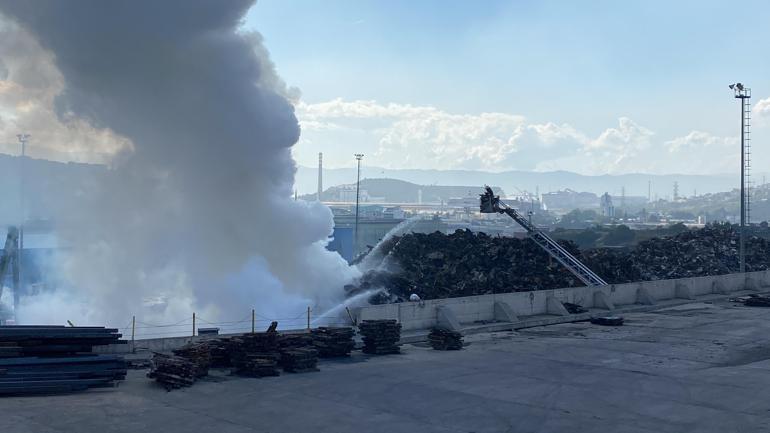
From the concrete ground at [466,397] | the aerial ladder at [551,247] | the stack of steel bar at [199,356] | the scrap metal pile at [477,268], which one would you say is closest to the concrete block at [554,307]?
the scrap metal pile at [477,268]

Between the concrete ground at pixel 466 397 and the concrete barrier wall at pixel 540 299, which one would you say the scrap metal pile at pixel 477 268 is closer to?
the concrete barrier wall at pixel 540 299

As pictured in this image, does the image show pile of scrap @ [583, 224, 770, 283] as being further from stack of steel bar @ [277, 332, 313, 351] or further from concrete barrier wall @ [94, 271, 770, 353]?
stack of steel bar @ [277, 332, 313, 351]

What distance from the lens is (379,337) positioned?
79.4 ft

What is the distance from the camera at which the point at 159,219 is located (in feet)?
99.8

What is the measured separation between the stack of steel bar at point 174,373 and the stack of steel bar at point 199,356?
51cm

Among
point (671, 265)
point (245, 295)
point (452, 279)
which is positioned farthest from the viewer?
point (671, 265)

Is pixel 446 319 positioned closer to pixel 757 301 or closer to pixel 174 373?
pixel 174 373

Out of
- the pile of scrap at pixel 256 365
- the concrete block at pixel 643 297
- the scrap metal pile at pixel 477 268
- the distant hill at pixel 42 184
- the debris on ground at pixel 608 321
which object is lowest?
the pile of scrap at pixel 256 365

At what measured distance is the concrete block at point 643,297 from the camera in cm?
3934

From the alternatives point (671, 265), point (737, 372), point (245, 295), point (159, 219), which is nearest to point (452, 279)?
point (245, 295)

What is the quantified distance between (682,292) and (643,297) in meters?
4.14

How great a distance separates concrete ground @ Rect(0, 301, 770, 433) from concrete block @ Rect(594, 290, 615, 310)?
33.6ft

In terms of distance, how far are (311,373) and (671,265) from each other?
38.3 m

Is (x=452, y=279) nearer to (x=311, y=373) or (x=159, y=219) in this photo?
(x=159, y=219)
